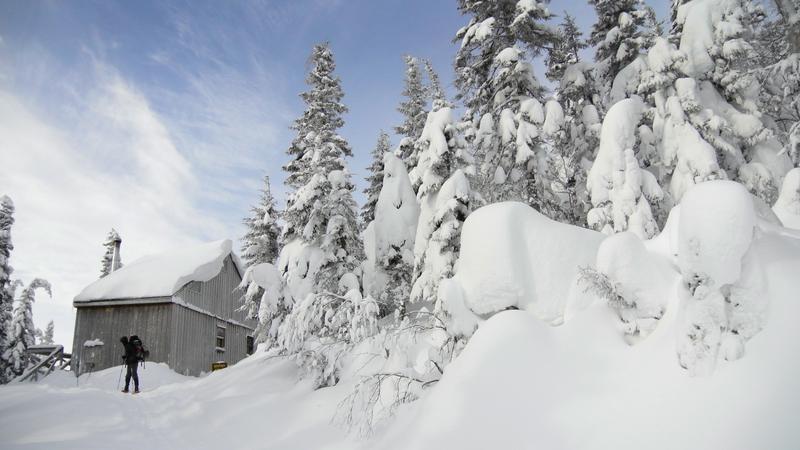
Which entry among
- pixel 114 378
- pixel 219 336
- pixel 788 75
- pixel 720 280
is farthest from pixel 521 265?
Result: pixel 219 336

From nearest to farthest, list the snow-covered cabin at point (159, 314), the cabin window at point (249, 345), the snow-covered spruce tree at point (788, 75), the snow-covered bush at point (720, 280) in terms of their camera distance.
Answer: the snow-covered bush at point (720, 280) → the snow-covered spruce tree at point (788, 75) → the snow-covered cabin at point (159, 314) → the cabin window at point (249, 345)

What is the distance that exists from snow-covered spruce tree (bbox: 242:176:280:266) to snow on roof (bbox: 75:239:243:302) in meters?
1.53

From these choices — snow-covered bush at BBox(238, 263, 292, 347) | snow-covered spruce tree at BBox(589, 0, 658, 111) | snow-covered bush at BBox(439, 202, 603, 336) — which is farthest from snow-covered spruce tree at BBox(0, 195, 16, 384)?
snow-covered spruce tree at BBox(589, 0, 658, 111)

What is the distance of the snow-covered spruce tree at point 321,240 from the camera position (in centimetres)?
1012

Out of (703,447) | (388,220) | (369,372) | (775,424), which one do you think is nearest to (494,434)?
(703,447)

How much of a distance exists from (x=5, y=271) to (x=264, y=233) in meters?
12.7

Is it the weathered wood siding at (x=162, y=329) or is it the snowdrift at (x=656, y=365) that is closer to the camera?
the snowdrift at (x=656, y=365)

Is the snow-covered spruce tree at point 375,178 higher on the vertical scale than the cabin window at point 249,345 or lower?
higher

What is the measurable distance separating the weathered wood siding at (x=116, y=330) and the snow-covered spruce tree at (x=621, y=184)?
18885mm

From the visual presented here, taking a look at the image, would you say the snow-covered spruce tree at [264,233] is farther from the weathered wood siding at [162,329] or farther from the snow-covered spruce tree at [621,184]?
the snow-covered spruce tree at [621,184]

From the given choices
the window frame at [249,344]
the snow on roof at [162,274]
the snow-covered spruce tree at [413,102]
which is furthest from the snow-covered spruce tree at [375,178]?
the window frame at [249,344]

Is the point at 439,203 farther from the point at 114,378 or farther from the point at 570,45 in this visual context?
the point at 114,378

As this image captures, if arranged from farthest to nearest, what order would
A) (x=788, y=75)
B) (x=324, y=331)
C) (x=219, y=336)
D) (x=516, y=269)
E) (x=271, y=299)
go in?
1. (x=219, y=336)
2. (x=271, y=299)
3. (x=788, y=75)
4. (x=324, y=331)
5. (x=516, y=269)

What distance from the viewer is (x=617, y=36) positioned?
15883 mm
